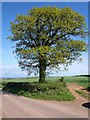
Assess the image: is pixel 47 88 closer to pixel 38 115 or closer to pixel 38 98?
pixel 38 98

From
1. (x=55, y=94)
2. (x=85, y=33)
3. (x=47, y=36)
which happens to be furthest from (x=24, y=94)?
(x=85, y=33)

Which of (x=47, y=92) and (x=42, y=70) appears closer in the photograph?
(x=47, y=92)

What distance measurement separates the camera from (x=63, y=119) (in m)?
17.1

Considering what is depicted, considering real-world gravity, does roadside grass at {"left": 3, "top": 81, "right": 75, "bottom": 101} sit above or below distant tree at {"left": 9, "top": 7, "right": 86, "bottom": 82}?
below

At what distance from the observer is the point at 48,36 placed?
108ft

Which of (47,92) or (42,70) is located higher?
(42,70)

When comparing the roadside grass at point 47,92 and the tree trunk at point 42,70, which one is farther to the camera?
the tree trunk at point 42,70

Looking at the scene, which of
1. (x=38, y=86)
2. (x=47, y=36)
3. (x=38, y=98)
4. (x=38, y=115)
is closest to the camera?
(x=38, y=115)

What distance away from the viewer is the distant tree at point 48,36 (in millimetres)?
30953

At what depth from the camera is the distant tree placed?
102 ft

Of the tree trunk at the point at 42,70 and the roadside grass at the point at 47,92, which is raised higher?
the tree trunk at the point at 42,70

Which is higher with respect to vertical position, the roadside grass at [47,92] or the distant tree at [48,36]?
the distant tree at [48,36]

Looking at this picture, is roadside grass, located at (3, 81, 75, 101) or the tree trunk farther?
the tree trunk

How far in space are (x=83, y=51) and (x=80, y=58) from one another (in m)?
1.01
